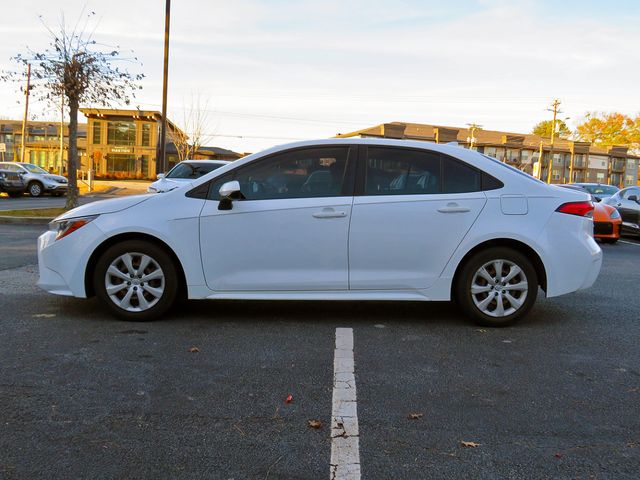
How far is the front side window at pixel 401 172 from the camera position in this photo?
4.97 meters

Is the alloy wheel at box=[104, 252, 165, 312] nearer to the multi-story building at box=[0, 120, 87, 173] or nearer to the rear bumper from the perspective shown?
the rear bumper

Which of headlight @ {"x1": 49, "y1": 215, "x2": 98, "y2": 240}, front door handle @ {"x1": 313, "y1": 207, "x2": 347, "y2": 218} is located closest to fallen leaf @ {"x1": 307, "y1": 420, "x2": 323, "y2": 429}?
front door handle @ {"x1": 313, "y1": 207, "x2": 347, "y2": 218}

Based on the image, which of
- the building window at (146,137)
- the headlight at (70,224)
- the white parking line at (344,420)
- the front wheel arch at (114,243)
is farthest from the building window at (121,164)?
the white parking line at (344,420)

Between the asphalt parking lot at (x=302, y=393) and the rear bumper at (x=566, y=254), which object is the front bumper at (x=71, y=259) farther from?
the rear bumper at (x=566, y=254)

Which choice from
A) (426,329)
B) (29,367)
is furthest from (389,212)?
(29,367)

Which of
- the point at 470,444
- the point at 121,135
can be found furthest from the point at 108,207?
the point at 121,135

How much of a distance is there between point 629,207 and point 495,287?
11.8 meters

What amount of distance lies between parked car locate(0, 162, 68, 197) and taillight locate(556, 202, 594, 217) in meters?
26.3

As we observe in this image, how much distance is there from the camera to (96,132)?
176ft

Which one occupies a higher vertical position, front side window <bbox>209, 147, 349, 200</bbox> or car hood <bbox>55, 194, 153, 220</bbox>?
front side window <bbox>209, 147, 349, 200</bbox>

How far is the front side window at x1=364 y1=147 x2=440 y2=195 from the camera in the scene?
497 centimetres

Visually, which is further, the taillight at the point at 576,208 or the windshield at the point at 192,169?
the windshield at the point at 192,169

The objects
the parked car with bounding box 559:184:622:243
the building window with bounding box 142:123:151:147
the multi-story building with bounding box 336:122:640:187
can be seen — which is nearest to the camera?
the parked car with bounding box 559:184:622:243

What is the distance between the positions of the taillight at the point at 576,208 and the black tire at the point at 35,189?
26600 mm
